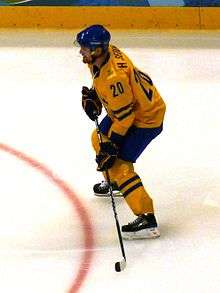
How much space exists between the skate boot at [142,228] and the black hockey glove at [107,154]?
31 centimetres

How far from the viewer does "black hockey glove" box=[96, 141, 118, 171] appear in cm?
328

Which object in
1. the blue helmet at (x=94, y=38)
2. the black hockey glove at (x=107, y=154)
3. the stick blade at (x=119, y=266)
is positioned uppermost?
the blue helmet at (x=94, y=38)

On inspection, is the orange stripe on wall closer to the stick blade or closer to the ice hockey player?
the ice hockey player

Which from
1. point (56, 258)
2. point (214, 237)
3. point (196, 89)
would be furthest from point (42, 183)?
point (196, 89)

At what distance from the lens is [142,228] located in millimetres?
3424

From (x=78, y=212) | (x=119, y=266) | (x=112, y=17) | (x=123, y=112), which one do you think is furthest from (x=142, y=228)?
(x=112, y=17)

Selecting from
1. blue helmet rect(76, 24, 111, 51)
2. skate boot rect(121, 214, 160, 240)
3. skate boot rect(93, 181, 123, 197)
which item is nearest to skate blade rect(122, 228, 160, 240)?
skate boot rect(121, 214, 160, 240)

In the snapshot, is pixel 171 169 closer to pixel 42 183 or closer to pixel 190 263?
pixel 42 183

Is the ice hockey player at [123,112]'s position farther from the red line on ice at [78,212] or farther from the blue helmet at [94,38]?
the red line on ice at [78,212]

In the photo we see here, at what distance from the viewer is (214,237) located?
3.47m

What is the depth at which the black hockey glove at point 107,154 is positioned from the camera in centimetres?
328

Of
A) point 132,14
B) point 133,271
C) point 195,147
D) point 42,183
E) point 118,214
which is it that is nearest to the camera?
point 133,271

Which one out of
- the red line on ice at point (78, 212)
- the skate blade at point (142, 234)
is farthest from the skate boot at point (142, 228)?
the red line on ice at point (78, 212)

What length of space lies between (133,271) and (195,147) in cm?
142
